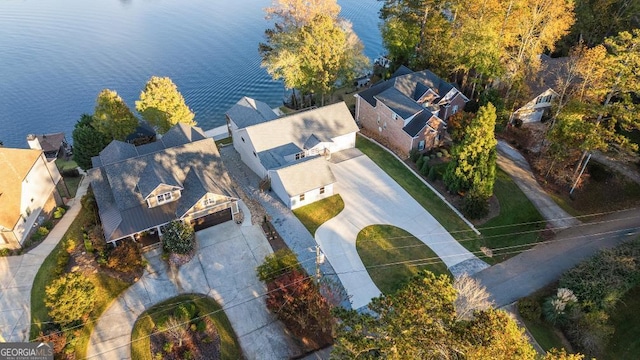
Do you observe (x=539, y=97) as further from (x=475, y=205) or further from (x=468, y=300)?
(x=468, y=300)

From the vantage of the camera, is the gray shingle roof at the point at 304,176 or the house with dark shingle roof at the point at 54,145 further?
the house with dark shingle roof at the point at 54,145

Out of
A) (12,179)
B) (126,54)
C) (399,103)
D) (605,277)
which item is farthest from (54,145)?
(605,277)

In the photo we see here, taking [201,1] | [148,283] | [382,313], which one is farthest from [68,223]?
[201,1]

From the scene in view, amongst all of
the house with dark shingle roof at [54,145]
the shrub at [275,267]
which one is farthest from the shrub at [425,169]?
the house with dark shingle roof at [54,145]

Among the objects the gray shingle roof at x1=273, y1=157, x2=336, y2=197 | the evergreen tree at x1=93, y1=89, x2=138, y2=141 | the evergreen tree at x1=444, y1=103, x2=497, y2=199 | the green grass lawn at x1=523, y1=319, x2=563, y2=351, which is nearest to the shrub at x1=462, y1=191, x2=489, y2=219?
the evergreen tree at x1=444, y1=103, x2=497, y2=199

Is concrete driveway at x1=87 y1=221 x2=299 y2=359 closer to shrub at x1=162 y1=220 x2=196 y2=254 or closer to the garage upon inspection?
the garage

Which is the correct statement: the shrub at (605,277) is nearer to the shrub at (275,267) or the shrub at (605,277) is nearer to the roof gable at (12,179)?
the shrub at (275,267)

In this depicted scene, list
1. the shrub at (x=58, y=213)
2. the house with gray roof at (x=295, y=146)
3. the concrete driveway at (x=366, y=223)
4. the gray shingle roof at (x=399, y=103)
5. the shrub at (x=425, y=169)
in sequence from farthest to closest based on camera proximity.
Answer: the gray shingle roof at (x=399, y=103), the shrub at (x=425, y=169), the house with gray roof at (x=295, y=146), the shrub at (x=58, y=213), the concrete driveway at (x=366, y=223)

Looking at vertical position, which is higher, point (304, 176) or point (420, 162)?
point (304, 176)
